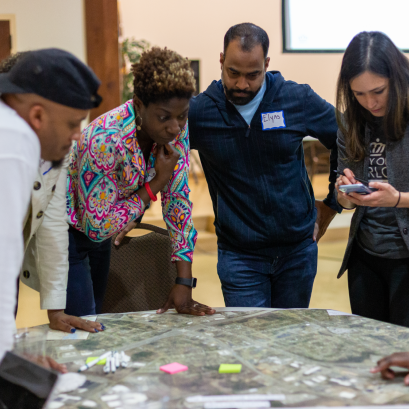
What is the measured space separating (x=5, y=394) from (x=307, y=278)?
1362 millimetres

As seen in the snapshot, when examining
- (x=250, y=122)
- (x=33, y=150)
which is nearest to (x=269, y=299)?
(x=250, y=122)

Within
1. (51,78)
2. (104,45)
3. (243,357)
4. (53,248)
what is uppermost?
(104,45)

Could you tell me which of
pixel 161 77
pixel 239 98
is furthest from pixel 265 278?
pixel 161 77

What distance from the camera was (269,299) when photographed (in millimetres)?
2186

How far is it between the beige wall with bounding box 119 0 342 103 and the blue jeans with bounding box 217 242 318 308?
23.4ft

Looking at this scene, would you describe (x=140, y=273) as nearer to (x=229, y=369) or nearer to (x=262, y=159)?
(x=262, y=159)

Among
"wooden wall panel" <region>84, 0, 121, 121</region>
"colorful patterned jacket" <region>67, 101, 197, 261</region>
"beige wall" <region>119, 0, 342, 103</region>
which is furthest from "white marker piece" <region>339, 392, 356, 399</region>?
"beige wall" <region>119, 0, 342, 103</region>

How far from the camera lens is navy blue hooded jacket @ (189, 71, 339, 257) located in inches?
82.4

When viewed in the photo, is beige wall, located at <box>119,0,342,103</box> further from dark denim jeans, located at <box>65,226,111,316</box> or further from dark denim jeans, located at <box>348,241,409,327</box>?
dark denim jeans, located at <box>65,226,111,316</box>

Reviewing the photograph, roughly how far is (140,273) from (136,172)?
2.79 ft

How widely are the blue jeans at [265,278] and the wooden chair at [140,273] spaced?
1.36ft

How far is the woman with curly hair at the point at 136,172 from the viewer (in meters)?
1.61

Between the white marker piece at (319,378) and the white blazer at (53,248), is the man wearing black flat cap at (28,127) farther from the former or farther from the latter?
the white marker piece at (319,378)

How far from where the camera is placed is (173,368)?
1354 millimetres
